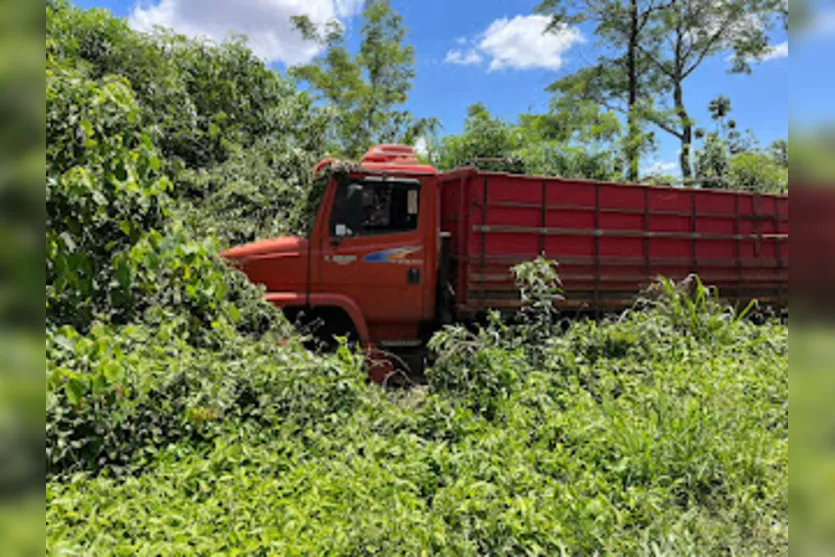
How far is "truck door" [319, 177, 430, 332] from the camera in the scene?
5395mm

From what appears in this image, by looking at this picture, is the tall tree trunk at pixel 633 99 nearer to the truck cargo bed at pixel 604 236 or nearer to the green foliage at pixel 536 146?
the green foliage at pixel 536 146

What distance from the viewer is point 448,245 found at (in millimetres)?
5941

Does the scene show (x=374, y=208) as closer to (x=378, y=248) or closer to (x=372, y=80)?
(x=378, y=248)

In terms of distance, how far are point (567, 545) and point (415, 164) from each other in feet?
14.2

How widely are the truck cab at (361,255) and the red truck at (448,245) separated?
0.04 ft

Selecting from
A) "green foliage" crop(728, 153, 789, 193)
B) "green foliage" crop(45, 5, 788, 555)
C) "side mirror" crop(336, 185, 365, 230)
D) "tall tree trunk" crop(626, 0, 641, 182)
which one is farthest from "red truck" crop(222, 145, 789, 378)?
"tall tree trunk" crop(626, 0, 641, 182)

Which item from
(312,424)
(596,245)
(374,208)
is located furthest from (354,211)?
(596,245)

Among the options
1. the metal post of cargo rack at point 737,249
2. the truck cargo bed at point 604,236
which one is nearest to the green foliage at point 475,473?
the truck cargo bed at point 604,236

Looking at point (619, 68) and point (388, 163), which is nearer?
point (388, 163)

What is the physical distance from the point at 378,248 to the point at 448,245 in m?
0.87

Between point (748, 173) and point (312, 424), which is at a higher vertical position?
point (748, 173)

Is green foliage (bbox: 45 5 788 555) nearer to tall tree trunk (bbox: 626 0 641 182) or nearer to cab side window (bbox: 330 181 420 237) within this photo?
cab side window (bbox: 330 181 420 237)

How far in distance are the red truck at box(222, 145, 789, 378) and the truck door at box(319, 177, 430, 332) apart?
0.01 meters

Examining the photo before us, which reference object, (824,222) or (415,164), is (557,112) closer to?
(415,164)
